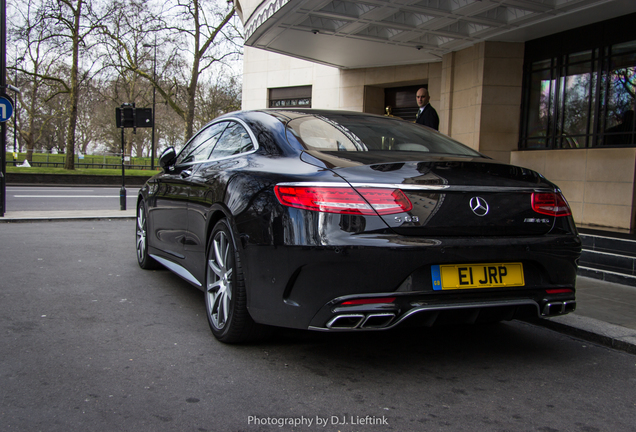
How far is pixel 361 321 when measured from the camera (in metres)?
2.85

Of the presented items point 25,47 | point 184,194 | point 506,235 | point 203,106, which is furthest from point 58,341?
point 203,106

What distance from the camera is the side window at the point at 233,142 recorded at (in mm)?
3965

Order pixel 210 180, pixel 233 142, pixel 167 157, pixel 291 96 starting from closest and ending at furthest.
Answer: pixel 210 180 → pixel 233 142 → pixel 167 157 → pixel 291 96

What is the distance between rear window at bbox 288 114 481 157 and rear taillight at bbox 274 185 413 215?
0.57m

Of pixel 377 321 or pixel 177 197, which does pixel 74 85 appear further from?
pixel 377 321

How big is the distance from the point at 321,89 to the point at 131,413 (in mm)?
16840

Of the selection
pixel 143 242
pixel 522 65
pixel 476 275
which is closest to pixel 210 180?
pixel 476 275

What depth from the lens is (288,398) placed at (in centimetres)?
280

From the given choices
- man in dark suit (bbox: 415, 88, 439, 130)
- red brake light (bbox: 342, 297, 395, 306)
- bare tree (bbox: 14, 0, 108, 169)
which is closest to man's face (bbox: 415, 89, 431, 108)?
man in dark suit (bbox: 415, 88, 439, 130)

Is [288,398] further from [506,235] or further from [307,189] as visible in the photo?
[506,235]

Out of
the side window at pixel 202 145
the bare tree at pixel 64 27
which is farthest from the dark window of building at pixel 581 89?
the bare tree at pixel 64 27

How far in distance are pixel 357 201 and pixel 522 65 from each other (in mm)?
9595

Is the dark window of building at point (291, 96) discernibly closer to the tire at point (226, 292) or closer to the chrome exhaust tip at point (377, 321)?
the tire at point (226, 292)

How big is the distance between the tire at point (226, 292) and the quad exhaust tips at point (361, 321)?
73 centimetres
